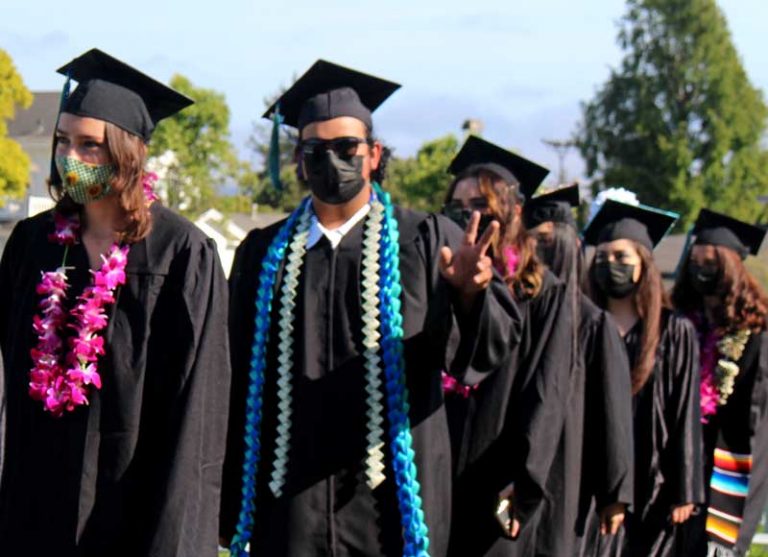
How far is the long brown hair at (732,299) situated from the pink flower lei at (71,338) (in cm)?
502

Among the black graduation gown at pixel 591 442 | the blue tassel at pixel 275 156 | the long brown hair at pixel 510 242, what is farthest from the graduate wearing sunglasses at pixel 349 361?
the black graduation gown at pixel 591 442

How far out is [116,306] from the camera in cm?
438

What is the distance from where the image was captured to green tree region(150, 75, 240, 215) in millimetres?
44344

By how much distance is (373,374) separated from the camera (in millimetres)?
4836

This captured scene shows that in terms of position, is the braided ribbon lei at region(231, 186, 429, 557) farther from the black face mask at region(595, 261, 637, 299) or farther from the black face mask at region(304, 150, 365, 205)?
the black face mask at region(595, 261, 637, 299)

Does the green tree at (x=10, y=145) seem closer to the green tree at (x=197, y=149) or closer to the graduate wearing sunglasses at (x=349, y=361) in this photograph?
the green tree at (x=197, y=149)

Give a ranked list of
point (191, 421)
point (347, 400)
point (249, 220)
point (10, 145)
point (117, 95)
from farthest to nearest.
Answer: point (249, 220) < point (10, 145) < point (347, 400) < point (117, 95) < point (191, 421)

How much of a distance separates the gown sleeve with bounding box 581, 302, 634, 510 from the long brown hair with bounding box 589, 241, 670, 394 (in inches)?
31.8

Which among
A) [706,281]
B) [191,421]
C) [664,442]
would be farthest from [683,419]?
[191,421]

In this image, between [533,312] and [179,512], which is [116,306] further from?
[533,312]

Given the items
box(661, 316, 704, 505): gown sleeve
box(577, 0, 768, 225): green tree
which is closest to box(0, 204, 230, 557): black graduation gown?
box(661, 316, 704, 505): gown sleeve

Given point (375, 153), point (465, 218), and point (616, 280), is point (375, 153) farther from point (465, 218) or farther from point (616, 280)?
point (616, 280)

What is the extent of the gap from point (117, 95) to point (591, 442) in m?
2.96

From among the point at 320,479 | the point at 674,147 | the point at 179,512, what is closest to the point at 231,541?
the point at 320,479
